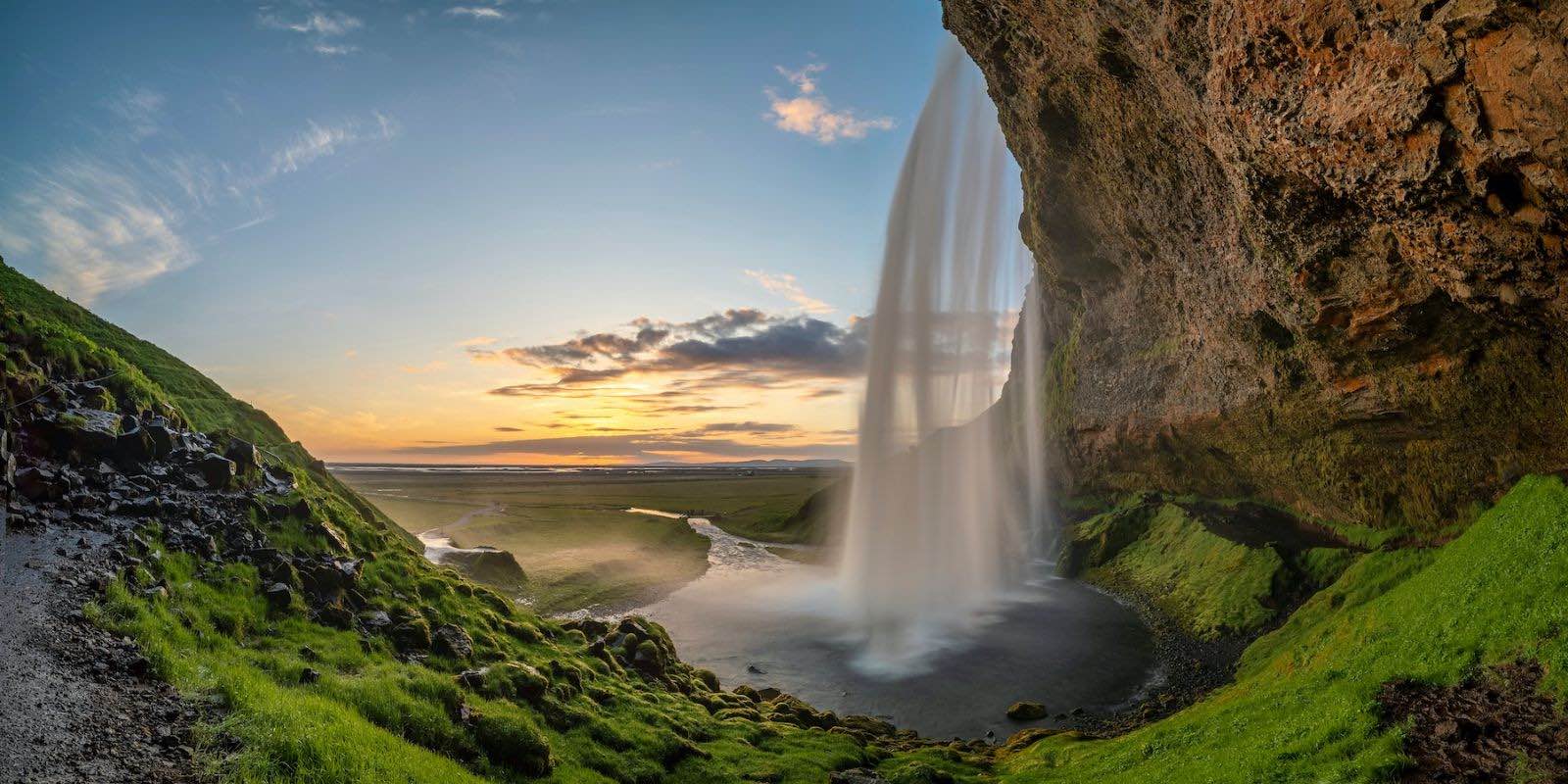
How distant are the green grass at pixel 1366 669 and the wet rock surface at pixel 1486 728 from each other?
0.41 meters

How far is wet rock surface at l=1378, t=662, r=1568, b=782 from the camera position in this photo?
12453mm

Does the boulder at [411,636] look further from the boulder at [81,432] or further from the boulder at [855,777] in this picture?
the boulder at [855,777]

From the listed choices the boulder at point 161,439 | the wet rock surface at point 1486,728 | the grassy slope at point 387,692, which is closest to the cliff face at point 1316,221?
the wet rock surface at point 1486,728

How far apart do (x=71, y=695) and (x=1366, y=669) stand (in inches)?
1160

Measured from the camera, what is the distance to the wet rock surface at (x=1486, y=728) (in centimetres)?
1245

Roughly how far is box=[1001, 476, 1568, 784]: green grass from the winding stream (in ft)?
18.9

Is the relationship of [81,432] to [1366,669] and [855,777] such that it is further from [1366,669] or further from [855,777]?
[1366,669]

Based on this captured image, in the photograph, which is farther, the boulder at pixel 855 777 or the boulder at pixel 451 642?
the boulder at pixel 451 642

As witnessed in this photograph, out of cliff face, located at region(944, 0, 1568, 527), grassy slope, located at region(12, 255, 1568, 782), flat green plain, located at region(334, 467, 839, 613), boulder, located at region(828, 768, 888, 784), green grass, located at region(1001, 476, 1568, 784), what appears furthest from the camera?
flat green plain, located at region(334, 467, 839, 613)

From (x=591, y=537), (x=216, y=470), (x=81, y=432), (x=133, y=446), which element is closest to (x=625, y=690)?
(x=216, y=470)

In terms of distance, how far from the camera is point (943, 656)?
34969 mm

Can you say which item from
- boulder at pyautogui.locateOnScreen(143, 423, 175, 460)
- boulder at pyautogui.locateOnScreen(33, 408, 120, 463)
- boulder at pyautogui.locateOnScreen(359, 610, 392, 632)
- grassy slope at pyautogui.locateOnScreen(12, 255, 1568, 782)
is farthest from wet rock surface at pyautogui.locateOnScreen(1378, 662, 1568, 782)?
boulder at pyautogui.locateOnScreen(143, 423, 175, 460)

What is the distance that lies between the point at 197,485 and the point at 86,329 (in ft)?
49.7

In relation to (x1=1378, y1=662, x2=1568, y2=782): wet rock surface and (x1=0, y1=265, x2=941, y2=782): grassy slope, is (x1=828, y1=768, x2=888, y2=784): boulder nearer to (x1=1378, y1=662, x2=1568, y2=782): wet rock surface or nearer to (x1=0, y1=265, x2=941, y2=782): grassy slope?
(x1=0, y1=265, x2=941, y2=782): grassy slope
